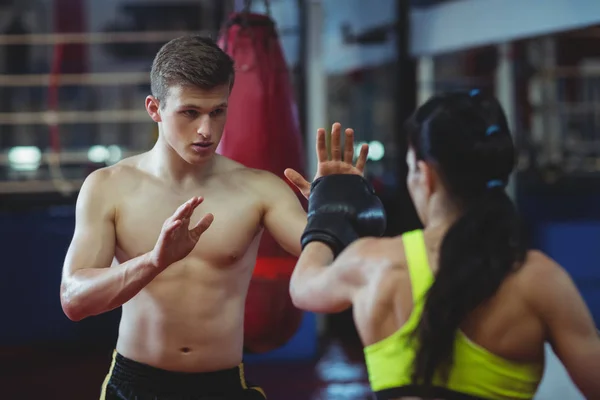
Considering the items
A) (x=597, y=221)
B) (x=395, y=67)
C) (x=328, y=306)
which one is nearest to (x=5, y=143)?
(x=395, y=67)

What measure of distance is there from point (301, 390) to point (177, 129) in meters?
2.77

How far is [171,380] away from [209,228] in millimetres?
348

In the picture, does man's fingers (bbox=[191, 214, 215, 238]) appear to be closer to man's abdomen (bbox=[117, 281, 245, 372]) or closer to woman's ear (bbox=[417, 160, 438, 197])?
man's abdomen (bbox=[117, 281, 245, 372])

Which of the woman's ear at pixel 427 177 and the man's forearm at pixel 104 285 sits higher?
the woman's ear at pixel 427 177

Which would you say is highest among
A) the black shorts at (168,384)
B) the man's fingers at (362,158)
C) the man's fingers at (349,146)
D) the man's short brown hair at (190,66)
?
the man's short brown hair at (190,66)

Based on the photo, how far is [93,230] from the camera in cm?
195

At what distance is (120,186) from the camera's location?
6.77 feet

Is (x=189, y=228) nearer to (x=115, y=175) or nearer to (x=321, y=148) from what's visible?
(x=115, y=175)

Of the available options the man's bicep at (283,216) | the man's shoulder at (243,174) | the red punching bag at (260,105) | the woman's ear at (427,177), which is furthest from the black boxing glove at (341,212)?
the red punching bag at (260,105)

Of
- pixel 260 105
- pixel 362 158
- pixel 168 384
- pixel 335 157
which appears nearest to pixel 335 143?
pixel 335 157

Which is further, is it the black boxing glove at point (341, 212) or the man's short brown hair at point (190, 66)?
the man's short brown hair at point (190, 66)

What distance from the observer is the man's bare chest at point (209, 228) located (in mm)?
2025

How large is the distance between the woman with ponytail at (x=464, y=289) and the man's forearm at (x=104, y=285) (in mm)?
519

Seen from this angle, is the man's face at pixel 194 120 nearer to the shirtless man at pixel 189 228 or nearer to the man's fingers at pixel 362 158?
the shirtless man at pixel 189 228
